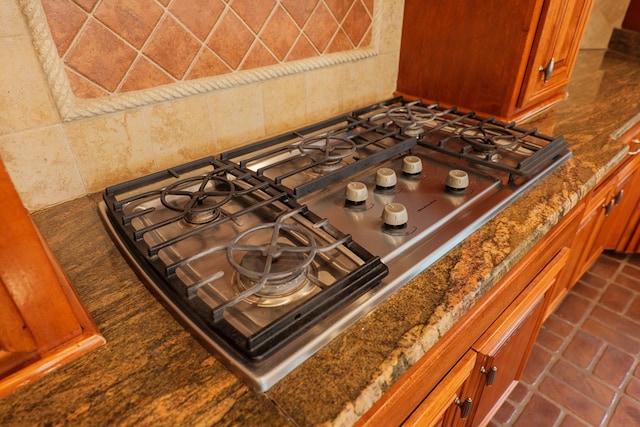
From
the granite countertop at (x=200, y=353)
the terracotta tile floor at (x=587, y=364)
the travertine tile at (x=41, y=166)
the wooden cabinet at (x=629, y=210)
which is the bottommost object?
the terracotta tile floor at (x=587, y=364)

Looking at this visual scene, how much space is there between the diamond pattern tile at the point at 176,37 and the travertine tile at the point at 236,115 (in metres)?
0.06

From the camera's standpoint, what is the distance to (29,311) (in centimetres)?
49

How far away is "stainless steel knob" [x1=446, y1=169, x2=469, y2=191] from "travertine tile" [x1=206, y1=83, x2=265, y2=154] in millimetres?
544

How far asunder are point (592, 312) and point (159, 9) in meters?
2.01

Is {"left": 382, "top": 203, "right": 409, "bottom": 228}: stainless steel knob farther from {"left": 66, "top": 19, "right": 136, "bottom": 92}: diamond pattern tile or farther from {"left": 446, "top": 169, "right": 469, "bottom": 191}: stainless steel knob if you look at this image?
{"left": 66, "top": 19, "right": 136, "bottom": 92}: diamond pattern tile

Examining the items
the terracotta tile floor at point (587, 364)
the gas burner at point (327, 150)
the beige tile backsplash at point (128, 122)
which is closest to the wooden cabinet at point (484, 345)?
the terracotta tile floor at point (587, 364)

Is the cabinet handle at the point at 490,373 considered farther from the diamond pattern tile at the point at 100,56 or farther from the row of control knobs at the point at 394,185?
the diamond pattern tile at the point at 100,56

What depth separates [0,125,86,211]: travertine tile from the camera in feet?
2.50

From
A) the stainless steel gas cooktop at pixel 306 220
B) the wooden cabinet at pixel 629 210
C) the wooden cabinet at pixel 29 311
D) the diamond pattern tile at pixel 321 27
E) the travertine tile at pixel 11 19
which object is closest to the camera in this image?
the wooden cabinet at pixel 29 311

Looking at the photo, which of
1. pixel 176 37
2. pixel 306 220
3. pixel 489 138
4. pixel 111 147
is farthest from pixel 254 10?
pixel 489 138

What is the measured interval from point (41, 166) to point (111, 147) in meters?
0.14

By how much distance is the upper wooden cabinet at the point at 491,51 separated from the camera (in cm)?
119

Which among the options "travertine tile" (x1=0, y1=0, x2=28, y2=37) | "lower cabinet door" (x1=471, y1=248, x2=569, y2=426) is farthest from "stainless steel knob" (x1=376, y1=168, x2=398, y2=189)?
"travertine tile" (x1=0, y1=0, x2=28, y2=37)

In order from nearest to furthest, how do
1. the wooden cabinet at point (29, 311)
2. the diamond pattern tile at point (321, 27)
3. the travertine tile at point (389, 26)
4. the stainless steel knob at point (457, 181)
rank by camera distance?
1. the wooden cabinet at point (29, 311)
2. the stainless steel knob at point (457, 181)
3. the diamond pattern tile at point (321, 27)
4. the travertine tile at point (389, 26)
